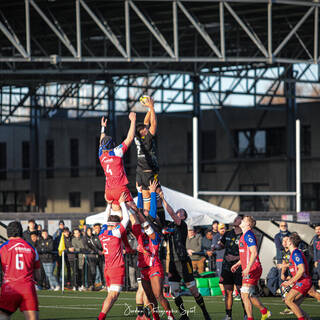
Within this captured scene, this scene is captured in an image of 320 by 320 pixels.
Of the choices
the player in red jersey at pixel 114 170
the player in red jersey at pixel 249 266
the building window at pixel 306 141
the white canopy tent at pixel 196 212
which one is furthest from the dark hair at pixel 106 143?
the building window at pixel 306 141

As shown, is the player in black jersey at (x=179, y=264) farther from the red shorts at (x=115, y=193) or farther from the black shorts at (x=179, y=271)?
the red shorts at (x=115, y=193)

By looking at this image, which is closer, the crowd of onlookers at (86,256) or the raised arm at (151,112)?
the raised arm at (151,112)

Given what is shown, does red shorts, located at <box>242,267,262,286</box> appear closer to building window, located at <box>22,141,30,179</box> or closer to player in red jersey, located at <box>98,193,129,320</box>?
player in red jersey, located at <box>98,193,129,320</box>

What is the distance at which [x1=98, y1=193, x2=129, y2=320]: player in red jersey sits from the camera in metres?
12.4

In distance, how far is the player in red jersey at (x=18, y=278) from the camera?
1044cm

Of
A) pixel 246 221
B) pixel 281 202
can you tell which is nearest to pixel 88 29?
pixel 281 202

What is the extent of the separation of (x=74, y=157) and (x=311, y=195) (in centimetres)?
1962

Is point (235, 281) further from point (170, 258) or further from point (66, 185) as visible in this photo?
point (66, 185)

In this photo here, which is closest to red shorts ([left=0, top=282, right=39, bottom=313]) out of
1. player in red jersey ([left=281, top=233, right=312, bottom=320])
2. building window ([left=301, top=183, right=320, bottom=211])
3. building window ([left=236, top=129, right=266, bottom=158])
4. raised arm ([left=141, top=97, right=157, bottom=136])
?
raised arm ([left=141, top=97, right=157, bottom=136])

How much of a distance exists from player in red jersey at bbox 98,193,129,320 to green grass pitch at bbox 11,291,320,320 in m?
3.60

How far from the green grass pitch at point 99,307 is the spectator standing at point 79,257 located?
6.47ft

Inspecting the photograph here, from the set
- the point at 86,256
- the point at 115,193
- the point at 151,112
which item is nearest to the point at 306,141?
the point at 86,256

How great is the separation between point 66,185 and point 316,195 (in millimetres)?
19905

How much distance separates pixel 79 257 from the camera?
25922 mm
